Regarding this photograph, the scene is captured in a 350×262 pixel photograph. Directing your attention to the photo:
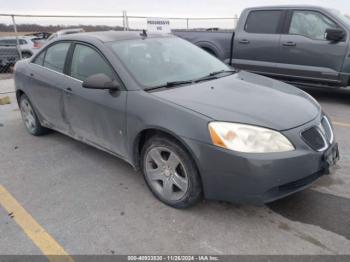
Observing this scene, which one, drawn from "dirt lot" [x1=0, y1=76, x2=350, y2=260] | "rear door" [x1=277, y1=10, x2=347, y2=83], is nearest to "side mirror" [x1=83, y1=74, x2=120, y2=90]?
"dirt lot" [x1=0, y1=76, x2=350, y2=260]

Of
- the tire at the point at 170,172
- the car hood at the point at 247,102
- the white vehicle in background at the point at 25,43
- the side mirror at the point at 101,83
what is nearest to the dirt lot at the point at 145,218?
the tire at the point at 170,172

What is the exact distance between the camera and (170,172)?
306 centimetres

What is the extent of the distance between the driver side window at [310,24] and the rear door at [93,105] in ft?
14.7

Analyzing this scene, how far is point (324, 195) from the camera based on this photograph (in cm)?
321

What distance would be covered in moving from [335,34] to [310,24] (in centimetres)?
59

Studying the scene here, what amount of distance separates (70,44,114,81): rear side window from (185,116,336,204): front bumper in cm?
141

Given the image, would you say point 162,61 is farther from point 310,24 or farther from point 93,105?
point 310,24

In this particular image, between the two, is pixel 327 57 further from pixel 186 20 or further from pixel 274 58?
pixel 186 20

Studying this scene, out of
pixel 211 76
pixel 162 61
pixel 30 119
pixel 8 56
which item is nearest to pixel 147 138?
pixel 162 61

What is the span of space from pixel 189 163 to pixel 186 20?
48.5 feet

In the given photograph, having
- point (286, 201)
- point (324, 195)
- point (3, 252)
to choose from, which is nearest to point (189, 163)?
point (286, 201)

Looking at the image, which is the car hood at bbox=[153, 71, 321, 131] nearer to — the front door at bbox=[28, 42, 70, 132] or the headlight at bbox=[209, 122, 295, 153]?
the headlight at bbox=[209, 122, 295, 153]

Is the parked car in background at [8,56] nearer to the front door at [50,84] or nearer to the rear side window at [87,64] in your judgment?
the front door at [50,84]

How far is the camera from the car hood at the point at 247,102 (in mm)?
2723
